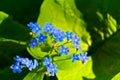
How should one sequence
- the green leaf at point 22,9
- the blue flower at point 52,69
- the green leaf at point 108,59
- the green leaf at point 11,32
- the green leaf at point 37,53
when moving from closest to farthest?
the blue flower at point 52,69
the green leaf at point 37,53
the green leaf at point 108,59
the green leaf at point 11,32
the green leaf at point 22,9

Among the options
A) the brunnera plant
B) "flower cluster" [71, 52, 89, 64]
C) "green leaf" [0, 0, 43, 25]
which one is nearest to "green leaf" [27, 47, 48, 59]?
the brunnera plant

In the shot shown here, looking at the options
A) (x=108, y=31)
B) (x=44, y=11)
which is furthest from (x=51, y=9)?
(x=108, y=31)

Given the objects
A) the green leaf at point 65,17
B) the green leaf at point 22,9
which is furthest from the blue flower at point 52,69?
the green leaf at point 22,9

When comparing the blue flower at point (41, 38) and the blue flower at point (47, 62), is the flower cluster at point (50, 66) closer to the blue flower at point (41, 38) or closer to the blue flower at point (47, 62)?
the blue flower at point (47, 62)

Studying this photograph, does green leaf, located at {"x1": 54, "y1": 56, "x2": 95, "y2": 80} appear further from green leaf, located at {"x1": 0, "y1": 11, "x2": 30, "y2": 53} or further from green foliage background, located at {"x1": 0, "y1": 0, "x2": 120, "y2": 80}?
green leaf, located at {"x1": 0, "y1": 11, "x2": 30, "y2": 53}

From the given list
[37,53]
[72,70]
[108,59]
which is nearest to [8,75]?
[37,53]

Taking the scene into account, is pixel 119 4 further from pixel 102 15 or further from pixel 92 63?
pixel 92 63

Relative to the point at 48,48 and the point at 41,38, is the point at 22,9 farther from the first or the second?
the point at 41,38
